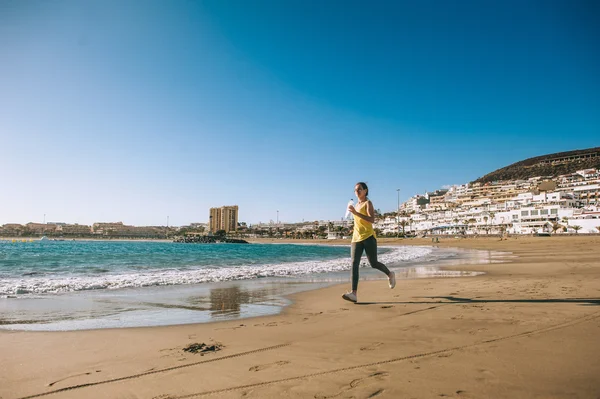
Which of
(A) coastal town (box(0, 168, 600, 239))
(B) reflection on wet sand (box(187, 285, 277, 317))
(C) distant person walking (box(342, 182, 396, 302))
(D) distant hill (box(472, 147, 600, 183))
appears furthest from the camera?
(D) distant hill (box(472, 147, 600, 183))

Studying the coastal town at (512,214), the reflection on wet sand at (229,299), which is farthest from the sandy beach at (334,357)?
the coastal town at (512,214)

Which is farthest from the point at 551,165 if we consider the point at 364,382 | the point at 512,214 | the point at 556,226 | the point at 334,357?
the point at 364,382

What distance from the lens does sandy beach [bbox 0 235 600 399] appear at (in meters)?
2.33

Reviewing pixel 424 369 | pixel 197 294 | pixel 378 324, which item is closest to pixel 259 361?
pixel 424 369

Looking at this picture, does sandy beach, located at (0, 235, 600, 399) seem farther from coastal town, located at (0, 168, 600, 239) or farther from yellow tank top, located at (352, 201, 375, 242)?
coastal town, located at (0, 168, 600, 239)

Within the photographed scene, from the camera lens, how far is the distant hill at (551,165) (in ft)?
465

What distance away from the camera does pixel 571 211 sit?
6912cm

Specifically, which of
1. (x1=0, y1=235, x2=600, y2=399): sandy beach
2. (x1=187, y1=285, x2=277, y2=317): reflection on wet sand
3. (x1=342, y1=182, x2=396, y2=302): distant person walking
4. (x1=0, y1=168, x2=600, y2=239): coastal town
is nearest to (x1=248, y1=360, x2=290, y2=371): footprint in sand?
(x1=0, y1=235, x2=600, y2=399): sandy beach

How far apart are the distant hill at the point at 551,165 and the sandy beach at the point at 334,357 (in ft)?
539

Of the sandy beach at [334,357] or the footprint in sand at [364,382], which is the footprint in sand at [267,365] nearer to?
the sandy beach at [334,357]

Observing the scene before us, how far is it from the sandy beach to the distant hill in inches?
6471

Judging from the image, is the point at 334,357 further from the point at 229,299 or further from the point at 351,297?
the point at 229,299

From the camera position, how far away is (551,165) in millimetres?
155125

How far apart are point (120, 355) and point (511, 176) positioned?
191 m
